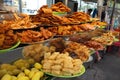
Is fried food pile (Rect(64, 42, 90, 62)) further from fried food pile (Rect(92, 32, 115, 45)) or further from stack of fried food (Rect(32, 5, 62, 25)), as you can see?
fried food pile (Rect(92, 32, 115, 45))

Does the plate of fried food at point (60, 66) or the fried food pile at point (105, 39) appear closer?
the plate of fried food at point (60, 66)

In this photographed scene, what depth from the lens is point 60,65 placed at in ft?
4.61

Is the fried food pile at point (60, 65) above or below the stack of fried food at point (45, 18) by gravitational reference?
below

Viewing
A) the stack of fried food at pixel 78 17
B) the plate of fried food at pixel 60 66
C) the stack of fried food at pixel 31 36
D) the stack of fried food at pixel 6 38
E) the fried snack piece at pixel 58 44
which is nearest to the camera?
the stack of fried food at pixel 6 38

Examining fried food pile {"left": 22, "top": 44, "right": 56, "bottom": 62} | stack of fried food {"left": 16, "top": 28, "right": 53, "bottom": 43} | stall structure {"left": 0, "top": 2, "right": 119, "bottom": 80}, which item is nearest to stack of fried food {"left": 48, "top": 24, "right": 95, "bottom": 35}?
stall structure {"left": 0, "top": 2, "right": 119, "bottom": 80}

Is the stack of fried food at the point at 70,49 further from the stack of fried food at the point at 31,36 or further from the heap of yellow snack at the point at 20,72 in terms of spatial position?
the heap of yellow snack at the point at 20,72

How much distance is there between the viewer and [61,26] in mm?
2029

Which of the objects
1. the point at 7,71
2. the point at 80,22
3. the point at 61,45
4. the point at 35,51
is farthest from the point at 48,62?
the point at 80,22

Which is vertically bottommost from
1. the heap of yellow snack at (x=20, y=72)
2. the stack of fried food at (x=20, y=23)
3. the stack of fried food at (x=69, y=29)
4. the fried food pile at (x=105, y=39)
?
→ the fried food pile at (x=105, y=39)

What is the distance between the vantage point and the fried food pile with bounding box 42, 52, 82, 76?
137cm

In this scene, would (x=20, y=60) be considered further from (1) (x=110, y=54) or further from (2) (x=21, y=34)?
(1) (x=110, y=54)

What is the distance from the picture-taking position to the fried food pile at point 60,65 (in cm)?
137

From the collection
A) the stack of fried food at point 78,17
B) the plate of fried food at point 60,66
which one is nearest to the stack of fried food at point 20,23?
the plate of fried food at point 60,66

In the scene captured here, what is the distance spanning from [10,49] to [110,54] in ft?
12.8
